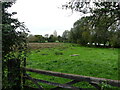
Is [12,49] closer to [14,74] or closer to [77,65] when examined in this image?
[14,74]

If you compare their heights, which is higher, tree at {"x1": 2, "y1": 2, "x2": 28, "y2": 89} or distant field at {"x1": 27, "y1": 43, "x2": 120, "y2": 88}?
tree at {"x1": 2, "y1": 2, "x2": 28, "y2": 89}

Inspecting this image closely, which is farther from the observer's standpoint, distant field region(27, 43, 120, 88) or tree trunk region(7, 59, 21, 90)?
distant field region(27, 43, 120, 88)

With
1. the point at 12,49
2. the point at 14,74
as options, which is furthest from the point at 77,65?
the point at 12,49

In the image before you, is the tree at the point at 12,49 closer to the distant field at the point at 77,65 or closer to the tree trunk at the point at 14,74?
the tree trunk at the point at 14,74

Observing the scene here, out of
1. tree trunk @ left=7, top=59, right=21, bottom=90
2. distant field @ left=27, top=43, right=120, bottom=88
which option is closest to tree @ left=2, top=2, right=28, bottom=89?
tree trunk @ left=7, top=59, right=21, bottom=90

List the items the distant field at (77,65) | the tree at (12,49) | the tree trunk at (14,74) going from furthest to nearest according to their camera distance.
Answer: the distant field at (77,65) < the tree trunk at (14,74) < the tree at (12,49)

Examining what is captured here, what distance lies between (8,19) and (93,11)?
459 cm

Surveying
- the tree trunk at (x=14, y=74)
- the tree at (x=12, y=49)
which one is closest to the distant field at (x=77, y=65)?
the tree at (x=12, y=49)

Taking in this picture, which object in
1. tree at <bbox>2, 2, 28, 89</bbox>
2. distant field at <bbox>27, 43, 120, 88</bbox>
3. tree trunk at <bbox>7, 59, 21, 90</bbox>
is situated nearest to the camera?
tree at <bbox>2, 2, 28, 89</bbox>

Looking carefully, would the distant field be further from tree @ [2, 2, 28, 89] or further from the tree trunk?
the tree trunk

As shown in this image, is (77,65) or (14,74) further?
(77,65)

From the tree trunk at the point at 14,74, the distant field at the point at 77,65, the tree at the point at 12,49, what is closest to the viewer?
the tree at the point at 12,49

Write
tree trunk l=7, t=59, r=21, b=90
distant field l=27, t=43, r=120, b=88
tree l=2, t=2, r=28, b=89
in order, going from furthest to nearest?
distant field l=27, t=43, r=120, b=88
tree trunk l=7, t=59, r=21, b=90
tree l=2, t=2, r=28, b=89

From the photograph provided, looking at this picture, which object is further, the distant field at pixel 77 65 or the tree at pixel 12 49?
the distant field at pixel 77 65
